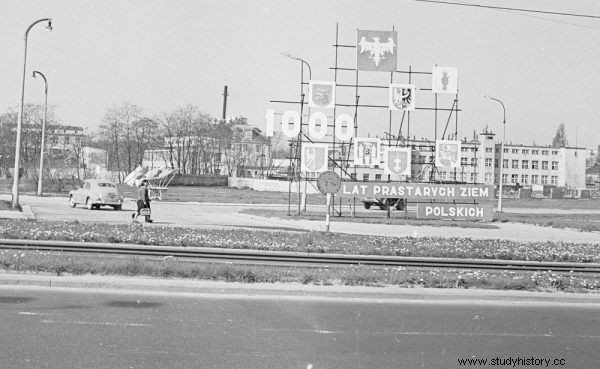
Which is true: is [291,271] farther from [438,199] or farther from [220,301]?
[438,199]

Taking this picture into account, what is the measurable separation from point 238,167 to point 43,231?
101 metres

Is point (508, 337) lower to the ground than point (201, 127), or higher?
lower

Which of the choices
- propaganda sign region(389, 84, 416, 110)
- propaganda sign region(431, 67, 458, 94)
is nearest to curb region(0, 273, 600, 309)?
propaganda sign region(389, 84, 416, 110)

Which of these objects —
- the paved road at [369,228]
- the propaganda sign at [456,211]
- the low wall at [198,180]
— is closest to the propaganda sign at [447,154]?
the propaganda sign at [456,211]

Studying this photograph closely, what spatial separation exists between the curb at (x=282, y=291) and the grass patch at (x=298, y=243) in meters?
6.56

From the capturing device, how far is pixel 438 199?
40.8 m

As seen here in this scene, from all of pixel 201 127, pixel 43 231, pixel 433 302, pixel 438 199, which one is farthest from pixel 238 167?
pixel 433 302

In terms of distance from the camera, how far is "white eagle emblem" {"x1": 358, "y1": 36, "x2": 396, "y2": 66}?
3988 centimetres

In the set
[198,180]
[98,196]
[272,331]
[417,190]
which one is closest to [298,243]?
[272,331]

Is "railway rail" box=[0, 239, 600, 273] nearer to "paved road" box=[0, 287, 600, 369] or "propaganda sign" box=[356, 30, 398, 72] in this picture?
"paved road" box=[0, 287, 600, 369]

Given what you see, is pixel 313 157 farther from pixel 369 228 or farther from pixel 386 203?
pixel 369 228

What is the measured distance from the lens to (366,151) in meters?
40.6

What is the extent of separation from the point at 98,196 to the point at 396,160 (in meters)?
17.9

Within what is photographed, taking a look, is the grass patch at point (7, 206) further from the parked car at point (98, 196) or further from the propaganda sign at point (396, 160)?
the propaganda sign at point (396, 160)
